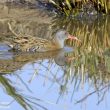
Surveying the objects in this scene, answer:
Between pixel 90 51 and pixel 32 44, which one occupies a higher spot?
pixel 32 44

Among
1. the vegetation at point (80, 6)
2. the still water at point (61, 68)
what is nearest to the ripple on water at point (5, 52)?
the still water at point (61, 68)

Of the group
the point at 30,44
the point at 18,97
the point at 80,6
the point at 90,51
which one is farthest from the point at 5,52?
the point at 80,6

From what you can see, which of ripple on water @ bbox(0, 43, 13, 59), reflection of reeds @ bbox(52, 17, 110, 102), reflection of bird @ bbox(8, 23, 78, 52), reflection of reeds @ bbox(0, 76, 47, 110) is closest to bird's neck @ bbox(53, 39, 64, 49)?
reflection of bird @ bbox(8, 23, 78, 52)

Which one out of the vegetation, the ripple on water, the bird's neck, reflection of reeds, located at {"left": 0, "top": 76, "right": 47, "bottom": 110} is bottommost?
reflection of reeds, located at {"left": 0, "top": 76, "right": 47, "bottom": 110}

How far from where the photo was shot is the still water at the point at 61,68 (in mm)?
7598

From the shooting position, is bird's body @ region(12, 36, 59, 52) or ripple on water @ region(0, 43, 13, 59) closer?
ripple on water @ region(0, 43, 13, 59)

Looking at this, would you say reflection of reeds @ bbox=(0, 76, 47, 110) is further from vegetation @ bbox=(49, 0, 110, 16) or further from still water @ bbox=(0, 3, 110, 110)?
vegetation @ bbox=(49, 0, 110, 16)

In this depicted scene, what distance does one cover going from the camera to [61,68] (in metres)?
9.30

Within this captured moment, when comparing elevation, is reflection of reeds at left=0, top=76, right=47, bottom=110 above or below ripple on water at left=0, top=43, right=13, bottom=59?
below

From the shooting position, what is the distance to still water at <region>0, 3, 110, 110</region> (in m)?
7.60

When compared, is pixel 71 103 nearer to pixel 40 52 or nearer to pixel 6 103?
pixel 6 103

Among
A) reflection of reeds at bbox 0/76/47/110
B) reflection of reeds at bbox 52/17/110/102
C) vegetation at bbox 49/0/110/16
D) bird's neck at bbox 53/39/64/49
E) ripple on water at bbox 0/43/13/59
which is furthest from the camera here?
vegetation at bbox 49/0/110/16

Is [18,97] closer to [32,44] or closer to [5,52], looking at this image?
[5,52]

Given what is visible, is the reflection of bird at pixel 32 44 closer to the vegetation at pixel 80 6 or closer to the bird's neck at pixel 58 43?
the bird's neck at pixel 58 43
